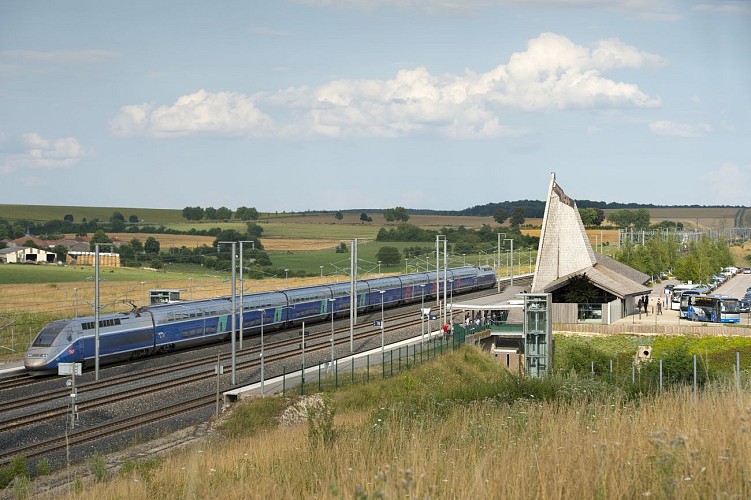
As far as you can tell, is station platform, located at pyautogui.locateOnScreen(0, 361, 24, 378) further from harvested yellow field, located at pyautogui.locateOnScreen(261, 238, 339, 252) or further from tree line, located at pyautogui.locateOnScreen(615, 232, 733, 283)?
harvested yellow field, located at pyautogui.locateOnScreen(261, 238, 339, 252)

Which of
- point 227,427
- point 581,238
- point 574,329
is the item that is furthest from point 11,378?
point 581,238

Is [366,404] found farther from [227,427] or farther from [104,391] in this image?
[104,391]

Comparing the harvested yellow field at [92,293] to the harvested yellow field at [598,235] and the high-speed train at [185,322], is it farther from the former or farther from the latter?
the harvested yellow field at [598,235]

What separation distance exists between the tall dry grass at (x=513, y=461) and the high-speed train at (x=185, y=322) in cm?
2734

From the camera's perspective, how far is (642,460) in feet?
28.1

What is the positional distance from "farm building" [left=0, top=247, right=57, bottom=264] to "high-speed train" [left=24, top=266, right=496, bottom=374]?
52.6 meters

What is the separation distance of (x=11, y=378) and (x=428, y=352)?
19400mm

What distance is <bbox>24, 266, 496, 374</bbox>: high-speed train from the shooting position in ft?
133

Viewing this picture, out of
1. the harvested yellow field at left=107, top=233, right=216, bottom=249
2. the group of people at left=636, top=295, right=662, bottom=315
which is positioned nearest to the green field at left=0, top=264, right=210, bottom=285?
the harvested yellow field at left=107, top=233, right=216, bottom=249

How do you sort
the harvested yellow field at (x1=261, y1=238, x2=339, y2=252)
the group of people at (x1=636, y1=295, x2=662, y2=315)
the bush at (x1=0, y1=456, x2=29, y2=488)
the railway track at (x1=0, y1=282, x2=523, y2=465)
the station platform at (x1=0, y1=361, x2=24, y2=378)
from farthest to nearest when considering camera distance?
the harvested yellow field at (x1=261, y1=238, x2=339, y2=252) < the group of people at (x1=636, y1=295, x2=662, y2=315) < the station platform at (x1=0, y1=361, x2=24, y2=378) < the railway track at (x1=0, y1=282, x2=523, y2=465) < the bush at (x1=0, y1=456, x2=29, y2=488)

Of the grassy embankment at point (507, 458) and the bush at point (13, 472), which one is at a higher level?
the grassy embankment at point (507, 458)

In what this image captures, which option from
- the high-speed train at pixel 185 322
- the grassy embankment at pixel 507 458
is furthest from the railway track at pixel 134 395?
the grassy embankment at pixel 507 458

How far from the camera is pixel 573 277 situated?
6184 centimetres

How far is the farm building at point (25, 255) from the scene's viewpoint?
10631 centimetres
